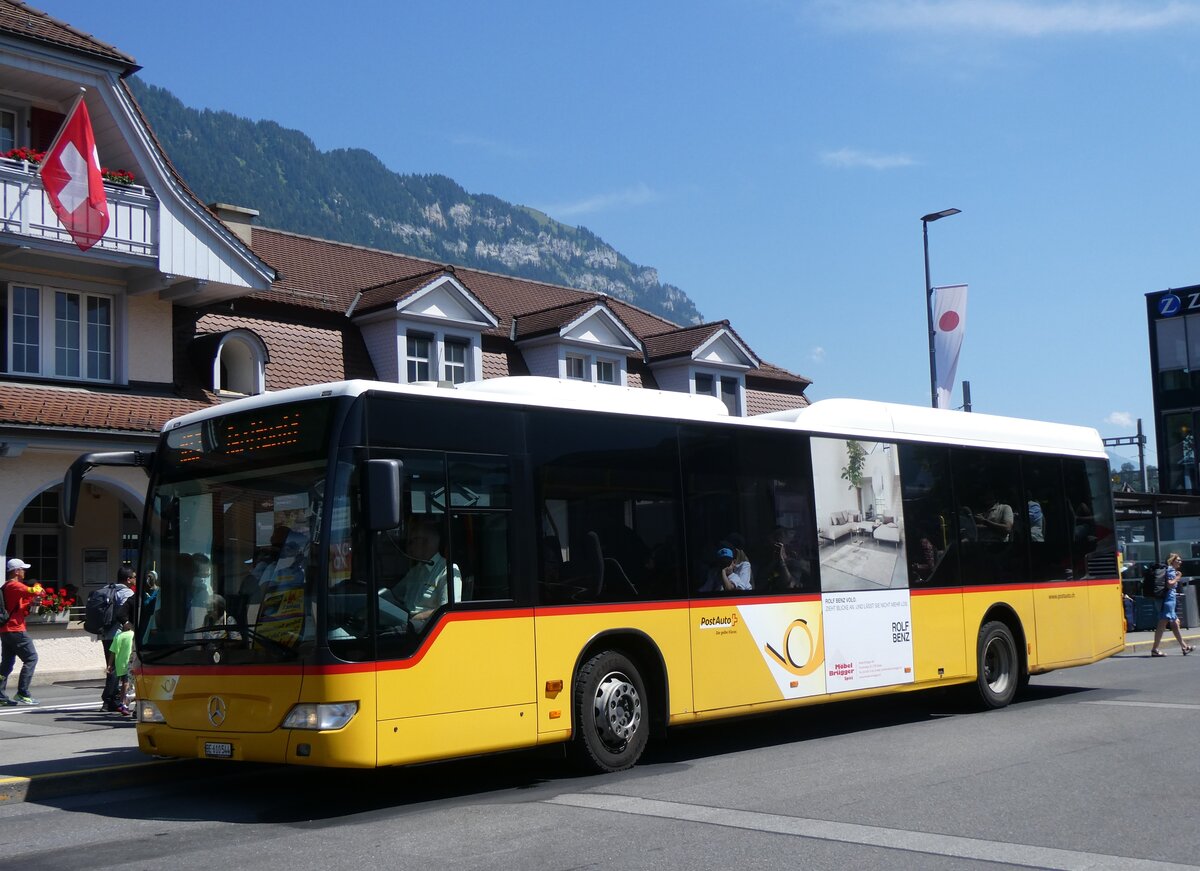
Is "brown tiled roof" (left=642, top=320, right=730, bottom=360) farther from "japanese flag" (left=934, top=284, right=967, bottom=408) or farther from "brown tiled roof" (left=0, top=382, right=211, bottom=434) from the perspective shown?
"brown tiled roof" (left=0, top=382, right=211, bottom=434)

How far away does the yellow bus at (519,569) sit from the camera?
354 inches

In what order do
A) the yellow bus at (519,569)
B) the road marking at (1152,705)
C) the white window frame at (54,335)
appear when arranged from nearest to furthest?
1. the yellow bus at (519,569)
2. the road marking at (1152,705)
3. the white window frame at (54,335)

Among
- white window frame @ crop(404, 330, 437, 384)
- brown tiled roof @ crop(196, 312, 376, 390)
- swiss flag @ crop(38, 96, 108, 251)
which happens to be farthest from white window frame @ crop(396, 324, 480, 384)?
swiss flag @ crop(38, 96, 108, 251)

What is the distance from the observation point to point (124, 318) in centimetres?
2322

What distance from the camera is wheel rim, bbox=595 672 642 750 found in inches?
417

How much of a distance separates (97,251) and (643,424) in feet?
46.2

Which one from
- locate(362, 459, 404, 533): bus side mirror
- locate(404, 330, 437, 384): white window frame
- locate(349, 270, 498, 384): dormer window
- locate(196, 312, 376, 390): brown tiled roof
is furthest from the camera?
locate(404, 330, 437, 384): white window frame

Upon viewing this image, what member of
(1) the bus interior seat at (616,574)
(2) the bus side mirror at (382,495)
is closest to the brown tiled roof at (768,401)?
(1) the bus interior seat at (616,574)

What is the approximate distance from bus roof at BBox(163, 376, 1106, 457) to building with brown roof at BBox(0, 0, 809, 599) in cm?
713

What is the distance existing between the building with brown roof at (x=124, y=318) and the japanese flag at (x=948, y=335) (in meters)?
10.2

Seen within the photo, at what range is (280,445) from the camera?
372 inches

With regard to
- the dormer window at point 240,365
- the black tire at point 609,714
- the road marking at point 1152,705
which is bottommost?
the road marking at point 1152,705

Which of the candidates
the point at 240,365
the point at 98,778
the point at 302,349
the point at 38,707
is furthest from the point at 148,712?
the point at 302,349

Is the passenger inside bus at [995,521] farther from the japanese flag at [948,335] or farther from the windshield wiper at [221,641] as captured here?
the japanese flag at [948,335]
